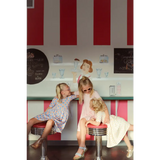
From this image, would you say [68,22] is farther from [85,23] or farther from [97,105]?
[97,105]

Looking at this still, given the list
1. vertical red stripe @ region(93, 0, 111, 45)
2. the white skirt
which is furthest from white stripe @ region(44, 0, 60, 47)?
the white skirt

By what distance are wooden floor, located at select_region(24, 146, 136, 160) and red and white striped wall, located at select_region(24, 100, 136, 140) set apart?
0.21 meters

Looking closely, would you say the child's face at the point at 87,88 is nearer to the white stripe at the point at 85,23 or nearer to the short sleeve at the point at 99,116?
the short sleeve at the point at 99,116

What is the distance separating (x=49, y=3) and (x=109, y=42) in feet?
4.22

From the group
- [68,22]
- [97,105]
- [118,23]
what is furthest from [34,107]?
[118,23]

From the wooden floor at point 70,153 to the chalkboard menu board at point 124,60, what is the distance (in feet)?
4.56

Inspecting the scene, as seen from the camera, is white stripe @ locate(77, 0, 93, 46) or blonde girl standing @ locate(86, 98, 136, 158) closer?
blonde girl standing @ locate(86, 98, 136, 158)

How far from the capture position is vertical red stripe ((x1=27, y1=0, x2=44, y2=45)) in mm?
3729

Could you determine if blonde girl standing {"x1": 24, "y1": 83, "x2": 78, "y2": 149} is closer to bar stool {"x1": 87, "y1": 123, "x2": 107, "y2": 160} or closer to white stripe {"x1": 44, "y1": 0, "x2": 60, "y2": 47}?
bar stool {"x1": 87, "y1": 123, "x2": 107, "y2": 160}

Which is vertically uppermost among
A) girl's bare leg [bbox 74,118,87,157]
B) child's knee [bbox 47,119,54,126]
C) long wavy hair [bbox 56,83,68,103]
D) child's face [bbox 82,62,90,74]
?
child's face [bbox 82,62,90,74]
